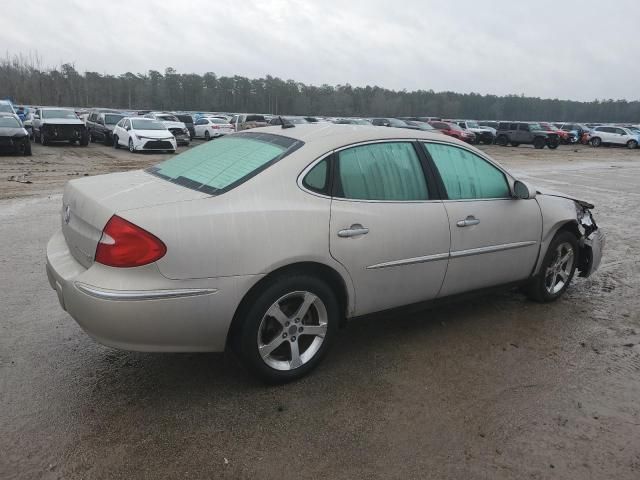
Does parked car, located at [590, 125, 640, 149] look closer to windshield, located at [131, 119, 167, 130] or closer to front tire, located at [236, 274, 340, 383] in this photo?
windshield, located at [131, 119, 167, 130]

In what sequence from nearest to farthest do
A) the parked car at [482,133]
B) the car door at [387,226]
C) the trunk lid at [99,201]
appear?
1. the trunk lid at [99,201]
2. the car door at [387,226]
3. the parked car at [482,133]

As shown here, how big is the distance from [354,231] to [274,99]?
360 ft

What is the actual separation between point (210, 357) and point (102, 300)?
1128 mm

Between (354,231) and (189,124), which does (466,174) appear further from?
(189,124)

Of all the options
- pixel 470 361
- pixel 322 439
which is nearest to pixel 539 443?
pixel 470 361

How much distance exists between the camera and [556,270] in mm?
4844

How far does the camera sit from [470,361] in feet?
12.1

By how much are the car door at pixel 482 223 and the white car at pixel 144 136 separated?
18.4 m

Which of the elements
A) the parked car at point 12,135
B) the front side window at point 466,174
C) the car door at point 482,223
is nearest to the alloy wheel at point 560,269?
the car door at point 482,223

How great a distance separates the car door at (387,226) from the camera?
10.8 ft

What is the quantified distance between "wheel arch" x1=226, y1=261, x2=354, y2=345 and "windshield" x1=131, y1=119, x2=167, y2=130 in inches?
786

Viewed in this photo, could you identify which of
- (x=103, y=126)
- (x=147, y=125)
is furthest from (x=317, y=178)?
(x=103, y=126)

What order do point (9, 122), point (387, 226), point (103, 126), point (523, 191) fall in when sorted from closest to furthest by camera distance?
point (387, 226)
point (523, 191)
point (9, 122)
point (103, 126)

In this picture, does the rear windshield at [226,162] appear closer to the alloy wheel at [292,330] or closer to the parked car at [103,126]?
the alloy wheel at [292,330]
